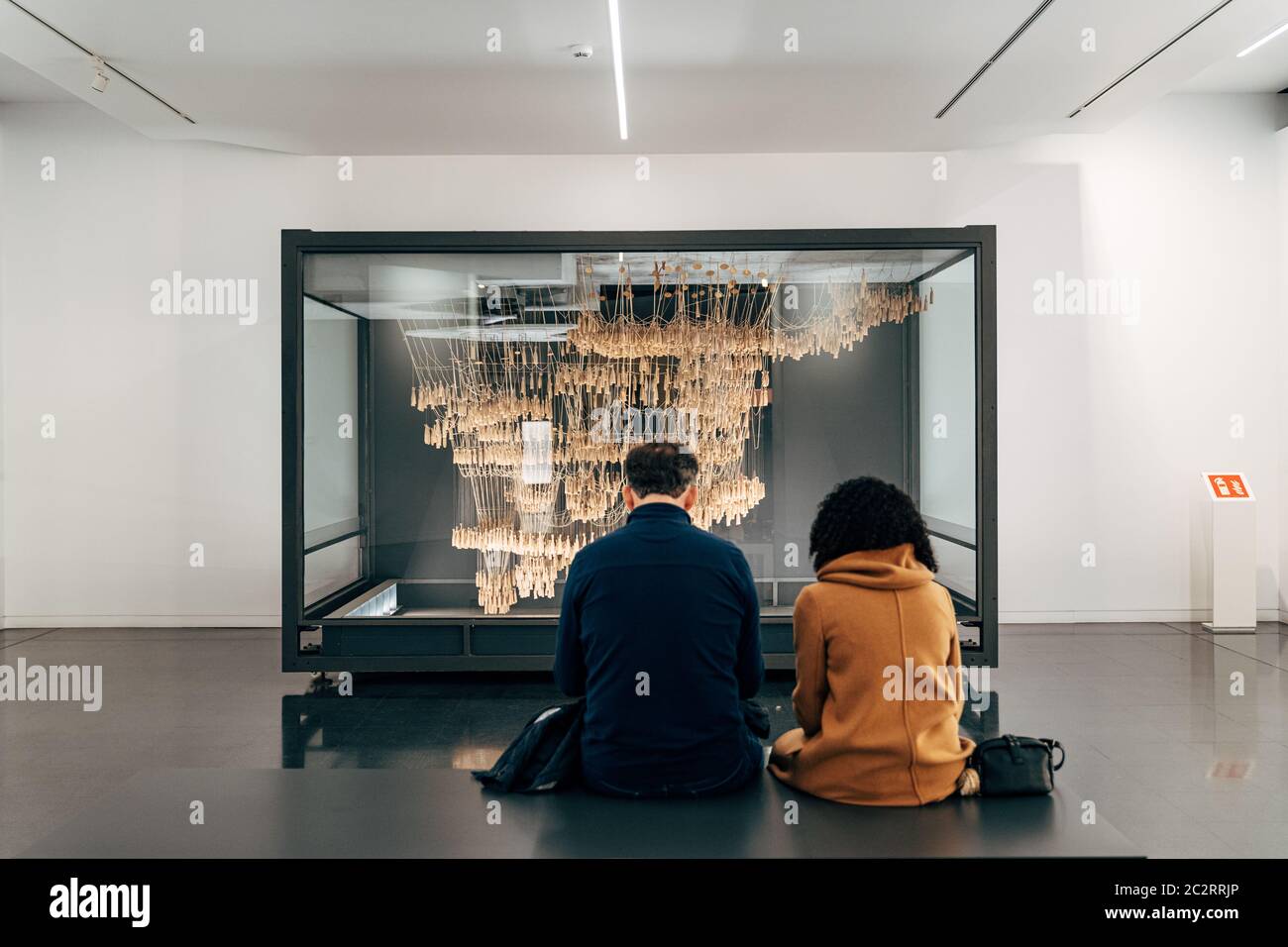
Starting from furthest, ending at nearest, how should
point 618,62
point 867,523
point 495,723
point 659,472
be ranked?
point 618,62 < point 495,723 < point 659,472 < point 867,523

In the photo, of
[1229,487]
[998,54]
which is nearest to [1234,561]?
[1229,487]

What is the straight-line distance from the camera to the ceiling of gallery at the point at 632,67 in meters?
4.52

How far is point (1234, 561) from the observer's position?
264 inches

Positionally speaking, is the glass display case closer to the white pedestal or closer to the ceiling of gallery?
the ceiling of gallery

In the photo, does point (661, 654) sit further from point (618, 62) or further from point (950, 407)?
point (618, 62)

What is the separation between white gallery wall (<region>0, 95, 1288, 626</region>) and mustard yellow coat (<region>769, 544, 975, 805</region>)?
496cm

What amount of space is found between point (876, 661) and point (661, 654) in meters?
0.57

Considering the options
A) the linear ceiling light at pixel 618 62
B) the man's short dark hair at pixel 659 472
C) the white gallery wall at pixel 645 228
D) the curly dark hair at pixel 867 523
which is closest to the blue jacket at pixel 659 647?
the man's short dark hair at pixel 659 472

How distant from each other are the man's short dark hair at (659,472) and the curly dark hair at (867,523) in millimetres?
456

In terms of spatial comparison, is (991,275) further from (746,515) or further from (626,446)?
(626,446)

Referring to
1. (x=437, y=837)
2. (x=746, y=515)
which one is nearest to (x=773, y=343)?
(x=746, y=515)

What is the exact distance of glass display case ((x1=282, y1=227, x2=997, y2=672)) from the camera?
5285 millimetres

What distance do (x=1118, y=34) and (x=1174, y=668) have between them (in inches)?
146

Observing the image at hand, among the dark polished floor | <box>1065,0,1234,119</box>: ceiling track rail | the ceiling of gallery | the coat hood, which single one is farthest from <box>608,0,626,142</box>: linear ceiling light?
the dark polished floor
